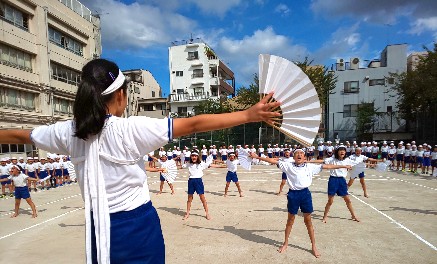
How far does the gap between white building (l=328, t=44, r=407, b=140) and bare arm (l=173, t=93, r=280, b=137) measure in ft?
110

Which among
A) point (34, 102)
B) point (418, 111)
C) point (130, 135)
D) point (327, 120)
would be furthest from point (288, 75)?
point (327, 120)

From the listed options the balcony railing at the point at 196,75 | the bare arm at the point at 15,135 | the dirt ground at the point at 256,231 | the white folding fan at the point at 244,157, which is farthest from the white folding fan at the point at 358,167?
the balcony railing at the point at 196,75

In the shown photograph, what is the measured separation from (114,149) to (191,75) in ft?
136

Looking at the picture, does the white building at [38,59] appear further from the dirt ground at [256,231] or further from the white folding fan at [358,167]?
the white folding fan at [358,167]

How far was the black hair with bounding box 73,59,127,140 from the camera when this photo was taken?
1.54 m

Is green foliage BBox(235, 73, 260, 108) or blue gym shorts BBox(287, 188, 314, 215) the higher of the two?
green foliage BBox(235, 73, 260, 108)

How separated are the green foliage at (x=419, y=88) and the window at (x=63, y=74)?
31576 mm

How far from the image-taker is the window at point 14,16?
20.7 metres

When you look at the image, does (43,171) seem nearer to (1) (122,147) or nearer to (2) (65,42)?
(1) (122,147)

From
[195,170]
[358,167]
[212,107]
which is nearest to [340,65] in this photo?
[212,107]

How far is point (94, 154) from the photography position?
160cm

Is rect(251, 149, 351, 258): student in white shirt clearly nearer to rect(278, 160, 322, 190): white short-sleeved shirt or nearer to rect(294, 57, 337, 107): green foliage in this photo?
rect(278, 160, 322, 190): white short-sleeved shirt

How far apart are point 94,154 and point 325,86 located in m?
33.4

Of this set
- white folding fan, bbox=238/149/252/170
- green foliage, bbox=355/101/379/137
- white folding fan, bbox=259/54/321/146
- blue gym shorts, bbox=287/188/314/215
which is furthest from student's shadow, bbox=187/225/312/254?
green foliage, bbox=355/101/379/137
